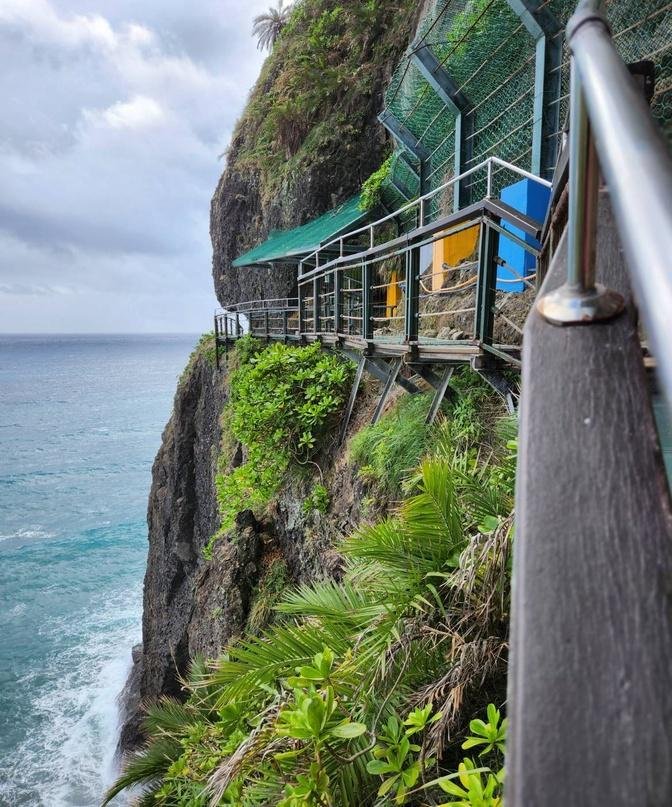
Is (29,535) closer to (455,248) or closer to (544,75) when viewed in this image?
(455,248)

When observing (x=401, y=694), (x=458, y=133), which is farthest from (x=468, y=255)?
(x=401, y=694)

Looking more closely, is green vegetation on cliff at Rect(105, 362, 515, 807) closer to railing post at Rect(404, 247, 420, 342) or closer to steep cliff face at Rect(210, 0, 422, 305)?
railing post at Rect(404, 247, 420, 342)

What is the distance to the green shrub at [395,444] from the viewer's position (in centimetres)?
466

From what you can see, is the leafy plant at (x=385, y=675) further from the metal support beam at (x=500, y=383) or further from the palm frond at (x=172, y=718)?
the palm frond at (x=172, y=718)

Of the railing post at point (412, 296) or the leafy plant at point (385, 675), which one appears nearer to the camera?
the leafy plant at point (385, 675)

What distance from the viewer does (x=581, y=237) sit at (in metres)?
0.79

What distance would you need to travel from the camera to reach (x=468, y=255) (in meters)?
8.91

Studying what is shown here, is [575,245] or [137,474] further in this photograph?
[137,474]

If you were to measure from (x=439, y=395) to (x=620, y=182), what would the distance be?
4.13 m

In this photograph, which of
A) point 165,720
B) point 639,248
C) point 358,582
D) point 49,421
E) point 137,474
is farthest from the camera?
point 49,421

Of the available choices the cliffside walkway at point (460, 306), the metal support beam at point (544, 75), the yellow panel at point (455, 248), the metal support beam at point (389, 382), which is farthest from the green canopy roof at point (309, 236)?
the metal support beam at point (389, 382)

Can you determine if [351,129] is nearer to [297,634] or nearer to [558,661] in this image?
[297,634]

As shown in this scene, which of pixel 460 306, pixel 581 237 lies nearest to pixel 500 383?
pixel 581 237

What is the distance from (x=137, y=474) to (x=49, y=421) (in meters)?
28.0
